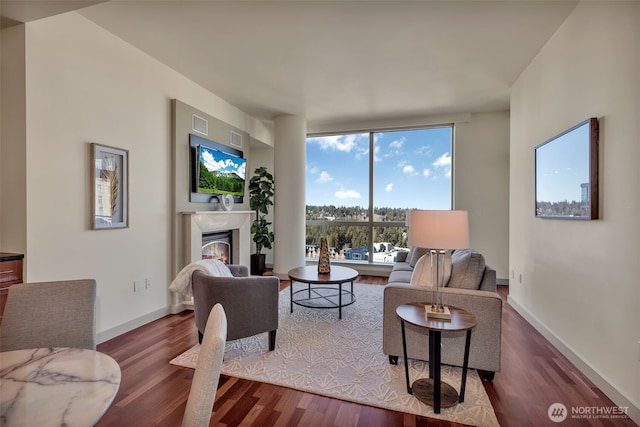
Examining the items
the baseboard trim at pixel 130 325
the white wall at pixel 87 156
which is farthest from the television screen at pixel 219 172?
the baseboard trim at pixel 130 325

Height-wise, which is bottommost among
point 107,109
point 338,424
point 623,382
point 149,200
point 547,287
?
point 338,424

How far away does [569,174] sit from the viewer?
96.7 inches

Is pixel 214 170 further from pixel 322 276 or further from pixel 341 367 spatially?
pixel 341 367

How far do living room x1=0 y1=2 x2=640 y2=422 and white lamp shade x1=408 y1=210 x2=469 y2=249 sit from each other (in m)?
1.03

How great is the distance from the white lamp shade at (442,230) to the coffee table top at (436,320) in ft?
1.53

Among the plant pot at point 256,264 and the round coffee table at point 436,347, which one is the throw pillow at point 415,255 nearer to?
the round coffee table at point 436,347

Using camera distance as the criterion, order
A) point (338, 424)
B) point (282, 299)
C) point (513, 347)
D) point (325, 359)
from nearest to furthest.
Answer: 1. point (338, 424)
2. point (325, 359)
3. point (513, 347)
4. point (282, 299)

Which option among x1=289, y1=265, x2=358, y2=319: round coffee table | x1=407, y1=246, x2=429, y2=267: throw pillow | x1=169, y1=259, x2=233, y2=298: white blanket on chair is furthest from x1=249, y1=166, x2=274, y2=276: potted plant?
x1=169, y1=259, x2=233, y2=298: white blanket on chair

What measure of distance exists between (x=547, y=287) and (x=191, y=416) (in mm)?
Result: 3300

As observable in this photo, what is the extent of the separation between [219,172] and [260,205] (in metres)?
1.12

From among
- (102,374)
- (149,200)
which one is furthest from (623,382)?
(149,200)

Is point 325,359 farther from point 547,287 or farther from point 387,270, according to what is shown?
point 387,270

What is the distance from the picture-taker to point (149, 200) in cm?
325

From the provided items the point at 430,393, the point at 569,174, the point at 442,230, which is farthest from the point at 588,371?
the point at 442,230
